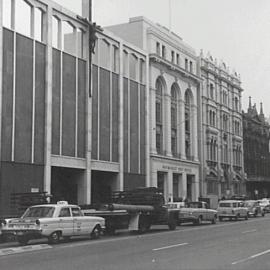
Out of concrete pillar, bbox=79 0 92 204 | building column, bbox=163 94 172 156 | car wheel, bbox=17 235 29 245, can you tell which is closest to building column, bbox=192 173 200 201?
building column, bbox=163 94 172 156

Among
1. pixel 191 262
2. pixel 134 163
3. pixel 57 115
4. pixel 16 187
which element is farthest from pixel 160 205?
pixel 134 163

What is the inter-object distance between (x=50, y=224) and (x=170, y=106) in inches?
1446

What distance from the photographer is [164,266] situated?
44.1 ft

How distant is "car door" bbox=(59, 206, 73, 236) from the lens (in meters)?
22.0

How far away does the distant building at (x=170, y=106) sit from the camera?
53.3m

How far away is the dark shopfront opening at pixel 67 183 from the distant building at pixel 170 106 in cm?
1079

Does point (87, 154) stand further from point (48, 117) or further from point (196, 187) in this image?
point (196, 187)

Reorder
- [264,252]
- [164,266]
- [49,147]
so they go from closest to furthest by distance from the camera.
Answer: [164,266]
[264,252]
[49,147]

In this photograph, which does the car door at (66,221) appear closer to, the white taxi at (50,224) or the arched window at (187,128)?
the white taxi at (50,224)

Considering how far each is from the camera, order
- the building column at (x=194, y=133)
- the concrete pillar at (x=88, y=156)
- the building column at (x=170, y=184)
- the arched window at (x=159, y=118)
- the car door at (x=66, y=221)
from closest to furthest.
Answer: the car door at (x=66, y=221)
the concrete pillar at (x=88, y=156)
the arched window at (x=159, y=118)
the building column at (x=170, y=184)
the building column at (x=194, y=133)

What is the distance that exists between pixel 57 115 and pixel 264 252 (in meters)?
24.9

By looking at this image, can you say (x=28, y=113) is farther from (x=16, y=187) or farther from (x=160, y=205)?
(x=160, y=205)

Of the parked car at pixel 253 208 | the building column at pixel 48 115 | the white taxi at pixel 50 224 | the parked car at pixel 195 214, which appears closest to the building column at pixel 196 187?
the parked car at pixel 253 208

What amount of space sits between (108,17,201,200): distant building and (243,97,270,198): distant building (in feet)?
64.7
